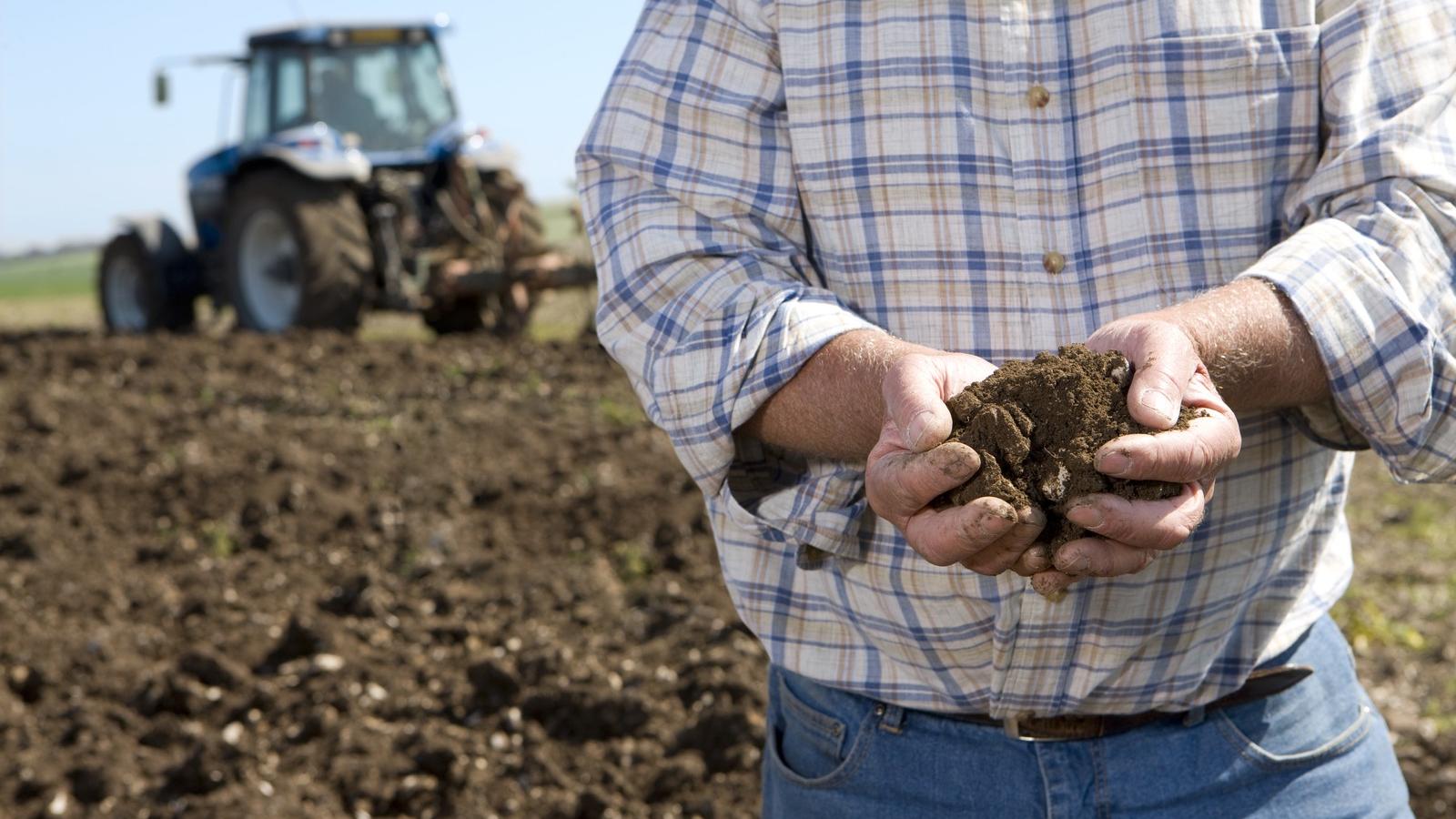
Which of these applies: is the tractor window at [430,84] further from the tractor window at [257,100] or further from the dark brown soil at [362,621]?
the dark brown soil at [362,621]

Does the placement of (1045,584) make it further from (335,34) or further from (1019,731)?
(335,34)

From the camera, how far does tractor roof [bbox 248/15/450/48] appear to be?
9.70m

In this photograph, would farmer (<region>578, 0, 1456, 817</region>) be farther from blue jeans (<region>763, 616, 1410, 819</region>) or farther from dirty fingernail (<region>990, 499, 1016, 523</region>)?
dirty fingernail (<region>990, 499, 1016, 523</region>)

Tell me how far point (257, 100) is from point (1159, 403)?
9.84m

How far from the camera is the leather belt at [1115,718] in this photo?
1.51m

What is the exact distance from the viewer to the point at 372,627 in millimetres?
3734

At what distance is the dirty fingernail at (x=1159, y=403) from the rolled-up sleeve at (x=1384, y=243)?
223mm

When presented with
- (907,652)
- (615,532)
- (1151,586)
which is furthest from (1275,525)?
(615,532)

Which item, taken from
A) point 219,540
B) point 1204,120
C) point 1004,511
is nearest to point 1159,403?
point 1004,511

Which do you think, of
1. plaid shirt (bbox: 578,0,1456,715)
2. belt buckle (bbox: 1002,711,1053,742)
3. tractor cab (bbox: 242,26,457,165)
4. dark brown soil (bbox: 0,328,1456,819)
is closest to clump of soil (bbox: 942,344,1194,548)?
plaid shirt (bbox: 578,0,1456,715)

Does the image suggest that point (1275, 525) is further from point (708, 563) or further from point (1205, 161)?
point (708, 563)

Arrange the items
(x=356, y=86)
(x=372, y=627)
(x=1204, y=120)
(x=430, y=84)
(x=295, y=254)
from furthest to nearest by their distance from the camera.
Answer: (x=430, y=84) → (x=356, y=86) → (x=295, y=254) → (x=372, y=627) → (x=1204, y=120)

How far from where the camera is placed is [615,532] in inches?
175

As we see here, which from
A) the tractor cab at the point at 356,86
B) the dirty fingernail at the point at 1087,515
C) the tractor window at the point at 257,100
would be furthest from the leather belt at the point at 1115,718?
the tractor window at the point at 257,100
